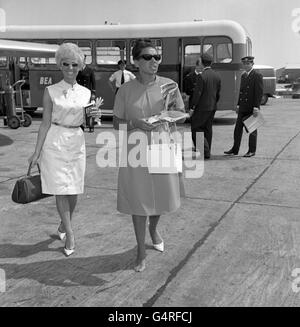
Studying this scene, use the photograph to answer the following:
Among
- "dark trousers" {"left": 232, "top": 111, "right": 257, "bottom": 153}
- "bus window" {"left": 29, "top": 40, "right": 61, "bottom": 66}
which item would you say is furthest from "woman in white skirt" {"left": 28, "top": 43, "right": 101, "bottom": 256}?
"bus window" {"left": 29, "top": 40, "right": 61, "bottom": 66}

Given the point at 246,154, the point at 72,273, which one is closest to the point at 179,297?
the point at 72,273

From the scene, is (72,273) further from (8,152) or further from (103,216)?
(8,152)

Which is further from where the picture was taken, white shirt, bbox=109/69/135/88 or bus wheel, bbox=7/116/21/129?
white shirt, bbox=109/69/135/88

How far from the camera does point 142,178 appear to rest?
3395 millimetres

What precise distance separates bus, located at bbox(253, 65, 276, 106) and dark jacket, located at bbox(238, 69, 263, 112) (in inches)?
576

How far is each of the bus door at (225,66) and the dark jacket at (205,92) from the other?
17.7ft

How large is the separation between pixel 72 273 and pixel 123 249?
0.65 m

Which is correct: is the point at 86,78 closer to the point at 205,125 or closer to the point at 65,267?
the point at 205,125

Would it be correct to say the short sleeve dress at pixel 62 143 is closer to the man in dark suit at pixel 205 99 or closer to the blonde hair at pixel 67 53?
the blonde hair at pixel 67 53

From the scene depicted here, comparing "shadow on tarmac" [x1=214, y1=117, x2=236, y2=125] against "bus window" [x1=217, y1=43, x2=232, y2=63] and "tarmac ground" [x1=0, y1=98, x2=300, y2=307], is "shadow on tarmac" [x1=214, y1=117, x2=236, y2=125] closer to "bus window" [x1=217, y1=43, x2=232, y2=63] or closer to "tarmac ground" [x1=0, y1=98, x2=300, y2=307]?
"bus window" [x1=217, y1=43, x2=232, y2=63]

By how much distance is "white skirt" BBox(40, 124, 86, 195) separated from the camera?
146 inches

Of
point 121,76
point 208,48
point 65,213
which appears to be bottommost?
point 65,213

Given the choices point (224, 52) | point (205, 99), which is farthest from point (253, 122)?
point (224, 52)

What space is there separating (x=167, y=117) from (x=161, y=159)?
0.34 m
